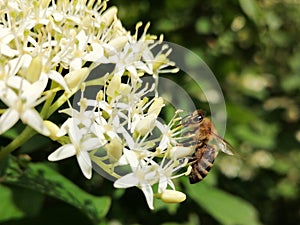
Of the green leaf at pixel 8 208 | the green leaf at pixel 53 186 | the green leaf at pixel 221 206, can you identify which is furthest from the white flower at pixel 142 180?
the green leaf at pixel 221 206

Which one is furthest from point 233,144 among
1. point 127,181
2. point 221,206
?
point 127,181

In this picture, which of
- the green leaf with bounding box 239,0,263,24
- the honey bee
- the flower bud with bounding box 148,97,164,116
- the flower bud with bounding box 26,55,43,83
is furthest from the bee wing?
the green leaf with bounding box 239,0,263,24

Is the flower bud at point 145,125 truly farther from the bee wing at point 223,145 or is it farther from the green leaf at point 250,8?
the green leaf at point 250,8

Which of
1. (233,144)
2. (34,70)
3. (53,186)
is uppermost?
(34,70)

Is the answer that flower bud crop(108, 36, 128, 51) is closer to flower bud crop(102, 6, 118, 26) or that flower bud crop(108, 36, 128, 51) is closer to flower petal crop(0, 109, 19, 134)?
flower bud crop(102, 6, 118, 26)

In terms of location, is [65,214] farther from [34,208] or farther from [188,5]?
[188,5]

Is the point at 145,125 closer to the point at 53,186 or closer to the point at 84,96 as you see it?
the point at 84,96
